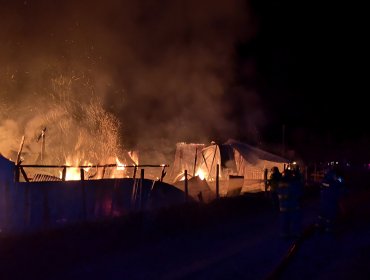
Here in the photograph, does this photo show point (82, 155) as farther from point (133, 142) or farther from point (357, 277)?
point (357, 277)

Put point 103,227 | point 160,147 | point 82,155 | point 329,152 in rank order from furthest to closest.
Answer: point 329,152, point 160,147, point 82,155, point 103,227

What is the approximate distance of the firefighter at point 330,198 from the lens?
11727 mm

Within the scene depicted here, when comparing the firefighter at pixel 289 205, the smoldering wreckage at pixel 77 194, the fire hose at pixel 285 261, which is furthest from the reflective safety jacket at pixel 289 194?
the smoldering wreckage at pixel 77 194

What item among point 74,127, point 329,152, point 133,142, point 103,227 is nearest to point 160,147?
point 133,142

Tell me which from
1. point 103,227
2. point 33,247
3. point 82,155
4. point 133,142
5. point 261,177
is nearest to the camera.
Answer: point 33,247

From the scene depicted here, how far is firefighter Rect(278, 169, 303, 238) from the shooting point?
11.2 metres

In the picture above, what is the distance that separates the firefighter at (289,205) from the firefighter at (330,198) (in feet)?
2.29

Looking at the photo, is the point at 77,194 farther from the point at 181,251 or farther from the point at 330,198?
the point at 330,198

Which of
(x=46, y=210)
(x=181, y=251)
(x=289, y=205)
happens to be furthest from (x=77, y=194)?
(x=289, y=205)

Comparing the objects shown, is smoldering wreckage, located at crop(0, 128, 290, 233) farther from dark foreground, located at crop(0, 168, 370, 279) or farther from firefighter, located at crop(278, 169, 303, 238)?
firefighter, located at crop(278, 169, 303, 238)

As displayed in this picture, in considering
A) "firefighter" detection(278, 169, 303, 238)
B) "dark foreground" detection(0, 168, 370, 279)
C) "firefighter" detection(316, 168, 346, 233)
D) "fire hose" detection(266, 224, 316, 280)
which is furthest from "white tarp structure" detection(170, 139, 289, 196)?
"fire hose" detection(266, 224, 316, 280)

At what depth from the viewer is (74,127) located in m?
28.5

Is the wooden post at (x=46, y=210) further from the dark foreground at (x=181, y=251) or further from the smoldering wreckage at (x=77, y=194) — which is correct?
the dark foreground at (x=181, y=251)

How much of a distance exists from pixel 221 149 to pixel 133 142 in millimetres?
8949
